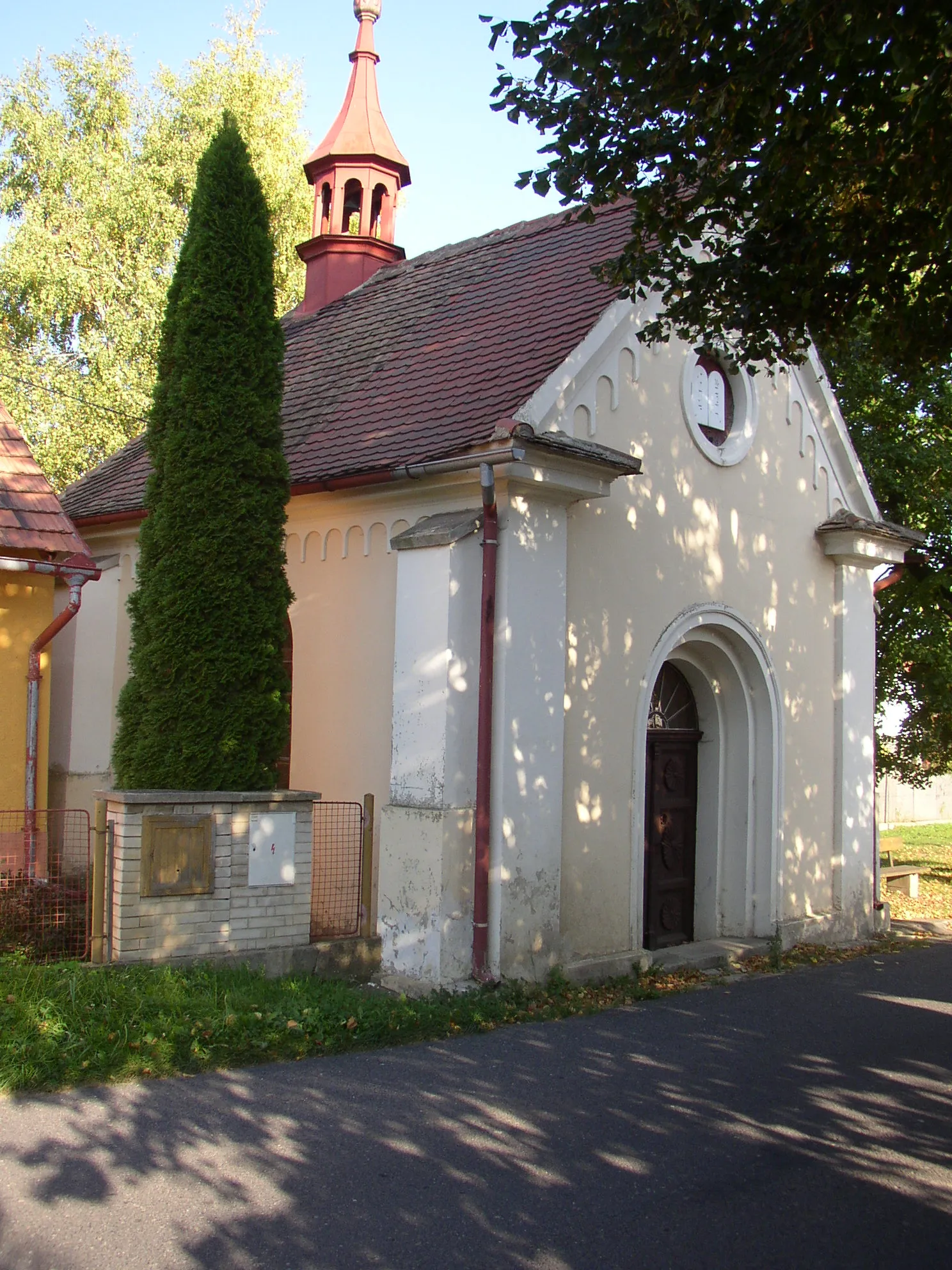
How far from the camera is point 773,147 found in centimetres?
610

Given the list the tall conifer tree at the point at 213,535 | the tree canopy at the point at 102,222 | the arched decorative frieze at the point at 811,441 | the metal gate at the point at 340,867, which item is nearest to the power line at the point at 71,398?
the tree canopy at the point at 102,222

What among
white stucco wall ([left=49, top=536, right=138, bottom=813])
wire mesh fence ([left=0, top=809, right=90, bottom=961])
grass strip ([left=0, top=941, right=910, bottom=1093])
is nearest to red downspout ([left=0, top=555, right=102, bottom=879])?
wire mesh fence ([left=0, top=809, right=90, bottom=961])

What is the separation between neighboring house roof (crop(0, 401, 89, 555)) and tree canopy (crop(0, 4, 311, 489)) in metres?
10.7

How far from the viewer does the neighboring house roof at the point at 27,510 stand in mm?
9906

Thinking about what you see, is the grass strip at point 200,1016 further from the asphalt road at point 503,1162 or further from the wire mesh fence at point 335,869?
the wire mesh fence at point 335,869

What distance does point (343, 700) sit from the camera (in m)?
10.1

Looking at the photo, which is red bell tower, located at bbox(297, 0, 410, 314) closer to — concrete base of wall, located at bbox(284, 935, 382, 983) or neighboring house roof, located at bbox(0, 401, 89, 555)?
neighboring house roof, located at bbox(0, 401, 89, 555)

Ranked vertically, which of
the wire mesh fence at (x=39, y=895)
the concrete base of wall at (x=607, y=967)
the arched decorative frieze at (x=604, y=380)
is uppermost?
the arched decorative frieze at (x=604, y=380)

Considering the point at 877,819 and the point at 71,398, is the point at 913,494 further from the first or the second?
the point at 71,398

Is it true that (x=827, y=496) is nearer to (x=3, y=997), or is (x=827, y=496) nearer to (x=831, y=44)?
(x=831, y=44)

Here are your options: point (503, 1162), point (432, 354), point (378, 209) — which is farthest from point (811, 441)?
point (503, 1162)

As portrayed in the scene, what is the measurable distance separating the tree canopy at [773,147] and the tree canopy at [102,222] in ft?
51.2

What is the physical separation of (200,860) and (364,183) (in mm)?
11964

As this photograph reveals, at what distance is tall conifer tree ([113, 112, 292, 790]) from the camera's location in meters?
8.82
